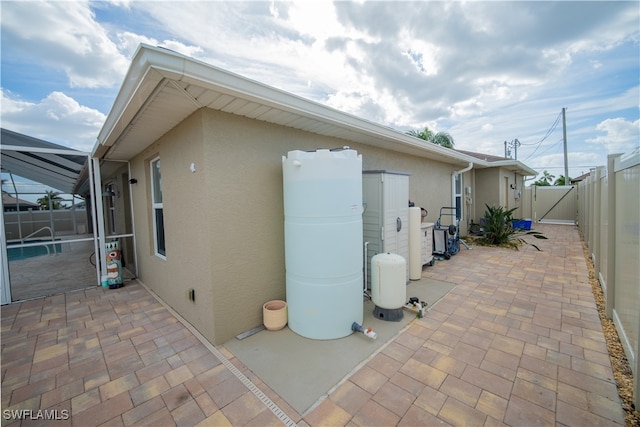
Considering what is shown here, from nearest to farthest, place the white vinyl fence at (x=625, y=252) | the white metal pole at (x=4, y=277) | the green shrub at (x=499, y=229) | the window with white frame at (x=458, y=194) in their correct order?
the white vinyl fence at (x=625, y=252), the white metal pole at (x=4, y=277), the green shrub at (x=499, y=229), the window with white frame at (x=458, y=194)

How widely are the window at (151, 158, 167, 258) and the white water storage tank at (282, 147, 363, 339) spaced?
2.86 metres

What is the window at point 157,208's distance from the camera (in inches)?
176

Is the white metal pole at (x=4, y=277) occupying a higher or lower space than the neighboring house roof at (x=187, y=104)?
lower

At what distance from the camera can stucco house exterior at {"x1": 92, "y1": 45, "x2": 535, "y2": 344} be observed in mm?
2309

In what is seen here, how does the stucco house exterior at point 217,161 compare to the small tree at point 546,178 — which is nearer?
the stucco house exterior at point 217,161

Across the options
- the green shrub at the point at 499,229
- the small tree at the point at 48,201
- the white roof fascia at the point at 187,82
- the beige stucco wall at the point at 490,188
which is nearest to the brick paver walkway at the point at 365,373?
the white roof fascia at the point at 187,82

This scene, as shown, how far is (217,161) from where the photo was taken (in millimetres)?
2758

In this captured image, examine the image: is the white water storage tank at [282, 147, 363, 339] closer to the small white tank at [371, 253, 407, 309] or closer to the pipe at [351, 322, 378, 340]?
the pipe at [351, 322, 378, 340]

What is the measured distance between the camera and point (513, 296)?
3969mm

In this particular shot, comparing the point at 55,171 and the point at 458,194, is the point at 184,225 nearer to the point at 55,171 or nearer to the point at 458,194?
the point at 55,171

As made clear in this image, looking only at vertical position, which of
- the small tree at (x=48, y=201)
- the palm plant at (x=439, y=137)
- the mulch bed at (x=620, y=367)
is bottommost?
the mulch bed at (x=620, y=367)

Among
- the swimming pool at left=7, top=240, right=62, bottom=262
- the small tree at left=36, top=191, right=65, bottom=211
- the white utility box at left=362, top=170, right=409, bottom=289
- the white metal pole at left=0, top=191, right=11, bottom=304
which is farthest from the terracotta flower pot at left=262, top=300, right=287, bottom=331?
the small tree at left=36, top=191, right=65, bottom=211

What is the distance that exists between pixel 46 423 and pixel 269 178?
278 centimetres

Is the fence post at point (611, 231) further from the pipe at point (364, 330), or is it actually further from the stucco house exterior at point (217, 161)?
the pipe at point (364, 330)
